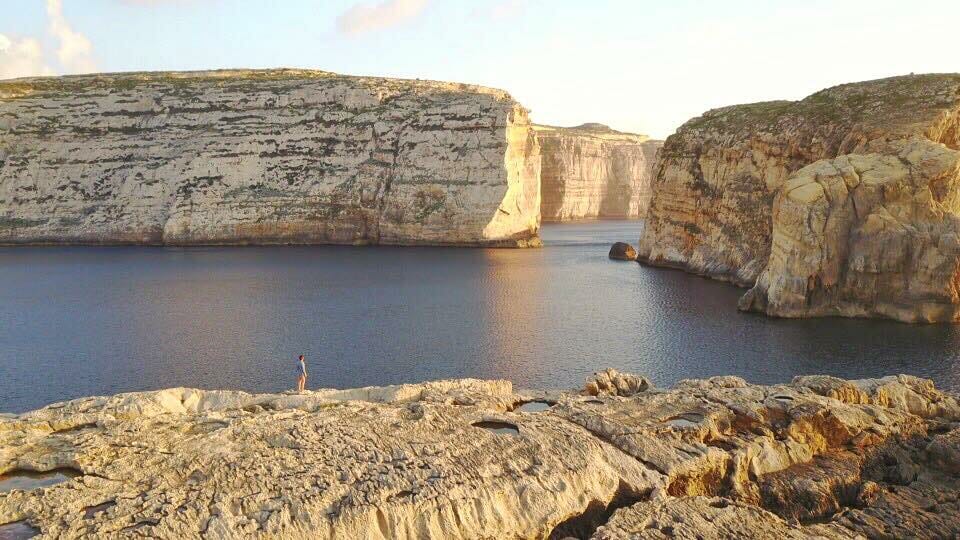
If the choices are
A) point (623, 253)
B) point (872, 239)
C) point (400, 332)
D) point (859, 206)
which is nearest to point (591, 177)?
point (623, 253)

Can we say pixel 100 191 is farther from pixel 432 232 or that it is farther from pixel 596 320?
pixel 596 320

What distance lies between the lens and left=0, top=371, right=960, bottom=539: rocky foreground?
12.2 metres

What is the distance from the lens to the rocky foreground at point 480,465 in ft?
40.2

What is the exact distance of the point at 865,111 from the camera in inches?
1731

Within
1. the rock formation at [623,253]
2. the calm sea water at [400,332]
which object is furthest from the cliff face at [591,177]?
the calm sea water at [400,332]

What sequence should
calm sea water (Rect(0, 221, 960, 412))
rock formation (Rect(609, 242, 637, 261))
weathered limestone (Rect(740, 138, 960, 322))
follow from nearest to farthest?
1. calm sea water (Rect(0, 221, 960, 412))
2. weathered limestone (Rect(740, 138, 960, 322))
3. rock formation (Rect(609, 242, 637, 261))

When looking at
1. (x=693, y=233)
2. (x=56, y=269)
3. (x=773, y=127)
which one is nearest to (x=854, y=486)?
(x=773, y=127)

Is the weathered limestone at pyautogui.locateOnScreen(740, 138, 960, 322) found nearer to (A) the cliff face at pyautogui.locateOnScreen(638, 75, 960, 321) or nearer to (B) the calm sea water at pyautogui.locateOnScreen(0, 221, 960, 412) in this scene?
(A) the cliff face at pyautogui.locateOnScreen(638, 75, 960, 321)

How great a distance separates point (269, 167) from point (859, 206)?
62550 mm

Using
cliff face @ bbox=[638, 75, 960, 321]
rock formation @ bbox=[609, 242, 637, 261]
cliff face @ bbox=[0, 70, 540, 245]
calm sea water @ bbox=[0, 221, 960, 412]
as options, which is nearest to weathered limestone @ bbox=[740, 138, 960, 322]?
Result: cliff face @ bbox=[638, 75, 960, 321]

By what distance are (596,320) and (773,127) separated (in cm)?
2356

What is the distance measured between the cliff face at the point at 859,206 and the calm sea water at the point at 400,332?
5.94 feet

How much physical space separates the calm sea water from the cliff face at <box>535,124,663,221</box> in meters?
79.4

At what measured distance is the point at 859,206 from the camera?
37.3 m
